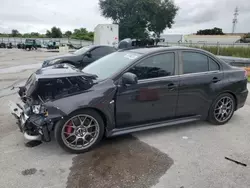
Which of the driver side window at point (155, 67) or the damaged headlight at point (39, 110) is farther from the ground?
the driver side window at point (155, 67)

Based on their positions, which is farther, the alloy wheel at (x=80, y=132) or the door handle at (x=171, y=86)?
the door handle at (x=171, y=86)

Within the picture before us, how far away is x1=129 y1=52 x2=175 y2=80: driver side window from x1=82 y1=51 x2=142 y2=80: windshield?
6.6 inches

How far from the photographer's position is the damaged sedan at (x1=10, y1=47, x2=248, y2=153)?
3219 millimetres

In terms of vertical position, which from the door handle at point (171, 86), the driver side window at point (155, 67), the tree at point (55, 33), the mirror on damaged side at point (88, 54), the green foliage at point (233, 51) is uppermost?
the tree at point (55, 33)

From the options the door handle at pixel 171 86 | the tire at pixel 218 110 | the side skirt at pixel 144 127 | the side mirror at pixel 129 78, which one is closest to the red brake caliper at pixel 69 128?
the side skirt at pixel 144 127

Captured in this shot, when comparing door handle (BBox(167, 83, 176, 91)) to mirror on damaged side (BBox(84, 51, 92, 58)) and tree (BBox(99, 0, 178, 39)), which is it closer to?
mirror on damaged side (BBox(84, 51, 92, 58))

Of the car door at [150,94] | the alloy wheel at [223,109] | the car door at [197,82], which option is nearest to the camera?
the car door at [150,94]

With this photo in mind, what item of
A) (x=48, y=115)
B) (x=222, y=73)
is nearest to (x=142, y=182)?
(x=48, y=115)

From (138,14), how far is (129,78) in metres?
36.8

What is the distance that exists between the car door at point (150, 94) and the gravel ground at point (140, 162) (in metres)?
0.41

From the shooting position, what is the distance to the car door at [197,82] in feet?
13.1

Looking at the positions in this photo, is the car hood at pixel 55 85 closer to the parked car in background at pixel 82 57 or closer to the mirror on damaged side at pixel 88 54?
the parked car in background at pixel 82 57

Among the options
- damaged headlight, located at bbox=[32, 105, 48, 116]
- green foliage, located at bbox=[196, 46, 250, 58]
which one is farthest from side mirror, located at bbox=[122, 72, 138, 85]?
green foliage, located at bbox=[196, 46, 250, 58]

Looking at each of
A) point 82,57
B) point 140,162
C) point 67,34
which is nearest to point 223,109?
point 140,162
